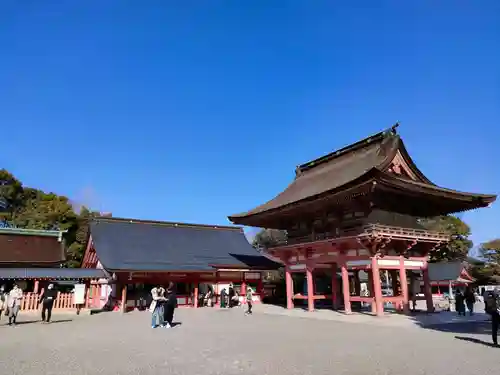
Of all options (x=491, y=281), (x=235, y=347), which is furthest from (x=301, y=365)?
(x=491, y=281)

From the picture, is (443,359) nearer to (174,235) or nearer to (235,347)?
(235,347)

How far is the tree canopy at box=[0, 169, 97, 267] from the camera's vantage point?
42.3m

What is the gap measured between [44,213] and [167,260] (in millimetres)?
23941

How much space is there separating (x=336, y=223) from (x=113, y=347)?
14.4 metres

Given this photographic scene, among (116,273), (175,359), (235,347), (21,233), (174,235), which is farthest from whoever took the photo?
(174,235)

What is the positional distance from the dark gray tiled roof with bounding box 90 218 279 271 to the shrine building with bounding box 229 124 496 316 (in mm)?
7078

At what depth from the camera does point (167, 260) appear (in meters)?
28.5

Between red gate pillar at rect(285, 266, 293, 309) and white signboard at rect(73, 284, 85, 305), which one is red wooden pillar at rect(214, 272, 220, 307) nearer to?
red gate pillar at rect(285, 266, 293, 309)

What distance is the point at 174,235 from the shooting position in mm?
33719

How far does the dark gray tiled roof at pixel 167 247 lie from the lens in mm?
27109

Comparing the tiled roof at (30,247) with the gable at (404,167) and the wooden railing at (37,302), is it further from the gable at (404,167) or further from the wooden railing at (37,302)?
the gable at (404,167)

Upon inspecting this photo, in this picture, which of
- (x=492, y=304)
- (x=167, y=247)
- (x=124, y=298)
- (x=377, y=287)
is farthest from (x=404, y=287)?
(x=167, y=247)

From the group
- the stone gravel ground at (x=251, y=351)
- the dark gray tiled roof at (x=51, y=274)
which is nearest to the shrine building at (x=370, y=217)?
the stone gravel ground at (x=251, y=351)

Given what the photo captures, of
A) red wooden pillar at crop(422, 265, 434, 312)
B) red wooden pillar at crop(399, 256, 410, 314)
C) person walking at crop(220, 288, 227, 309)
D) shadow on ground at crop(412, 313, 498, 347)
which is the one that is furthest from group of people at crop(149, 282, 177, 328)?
red wooden pillar at crop(422, 265, 434, 312)
